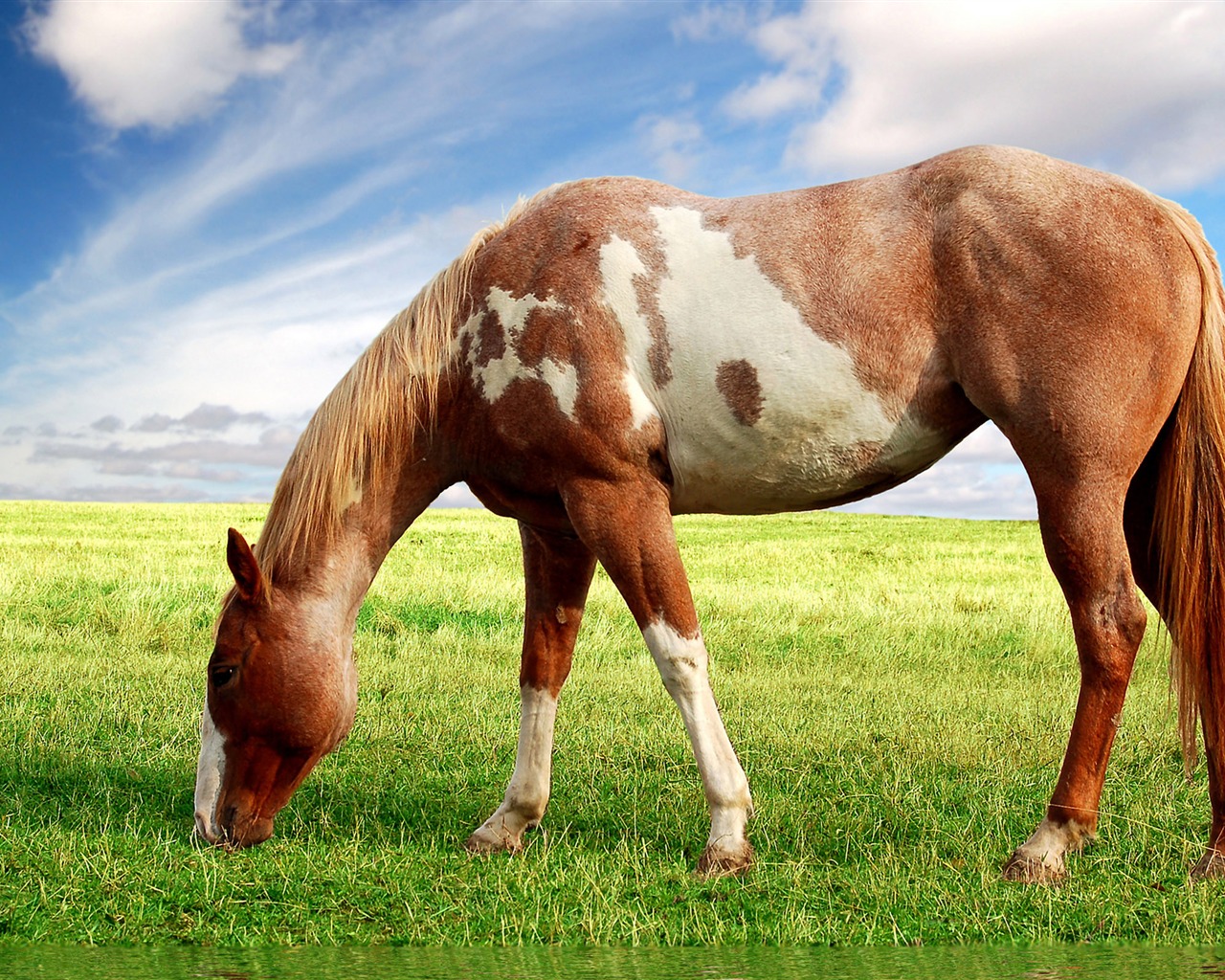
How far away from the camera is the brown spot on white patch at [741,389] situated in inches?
185

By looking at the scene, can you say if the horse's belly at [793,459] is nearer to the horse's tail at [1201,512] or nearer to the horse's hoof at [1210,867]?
the horse's tail at [1201,512]

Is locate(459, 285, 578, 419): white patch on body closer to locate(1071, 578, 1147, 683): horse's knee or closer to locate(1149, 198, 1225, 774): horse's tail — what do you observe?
locate(1071, 578, 1147, 683): horse's knee

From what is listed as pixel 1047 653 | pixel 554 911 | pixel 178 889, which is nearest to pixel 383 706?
pixel 178 889

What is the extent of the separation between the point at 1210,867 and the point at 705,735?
2.16m

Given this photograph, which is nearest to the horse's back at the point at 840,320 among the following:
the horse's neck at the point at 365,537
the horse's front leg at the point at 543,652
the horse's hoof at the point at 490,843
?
the horse's neck at the point at 365,537

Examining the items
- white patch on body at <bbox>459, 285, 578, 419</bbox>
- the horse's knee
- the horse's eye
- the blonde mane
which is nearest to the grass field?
the horse's eye

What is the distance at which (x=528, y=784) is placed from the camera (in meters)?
5.33

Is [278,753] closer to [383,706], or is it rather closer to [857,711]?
[383,706]

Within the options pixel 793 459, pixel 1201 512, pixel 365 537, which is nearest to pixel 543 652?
pixel 365 537

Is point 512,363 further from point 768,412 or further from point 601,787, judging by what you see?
point 601,787

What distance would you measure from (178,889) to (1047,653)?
9.05 metres

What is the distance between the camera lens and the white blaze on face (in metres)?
5.04

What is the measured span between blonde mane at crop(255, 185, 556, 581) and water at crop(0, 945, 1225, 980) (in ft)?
6.01

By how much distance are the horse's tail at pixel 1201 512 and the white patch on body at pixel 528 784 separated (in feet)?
9.44
